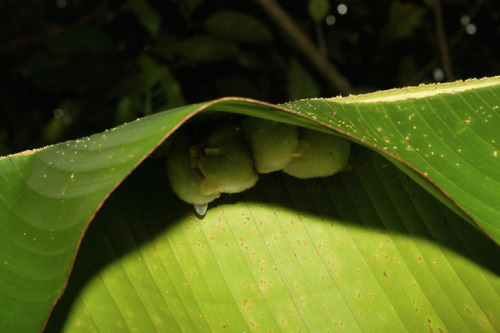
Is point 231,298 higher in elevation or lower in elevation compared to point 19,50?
higher

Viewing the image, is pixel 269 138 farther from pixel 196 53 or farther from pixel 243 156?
pixel 196 53

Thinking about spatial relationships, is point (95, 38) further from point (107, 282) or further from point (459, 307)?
point (459, 307)

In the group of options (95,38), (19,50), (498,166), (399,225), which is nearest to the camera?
(498,166)

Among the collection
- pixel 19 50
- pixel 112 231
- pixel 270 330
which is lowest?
pixel 19 50

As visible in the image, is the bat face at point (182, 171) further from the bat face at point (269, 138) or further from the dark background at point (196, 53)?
the dark background at point (196, 53)

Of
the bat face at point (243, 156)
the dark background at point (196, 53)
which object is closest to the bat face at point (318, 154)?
the bat face at point (243, 156)

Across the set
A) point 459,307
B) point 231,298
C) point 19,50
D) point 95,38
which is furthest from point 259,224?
point 19,50

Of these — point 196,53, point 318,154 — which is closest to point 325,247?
point 318,154
